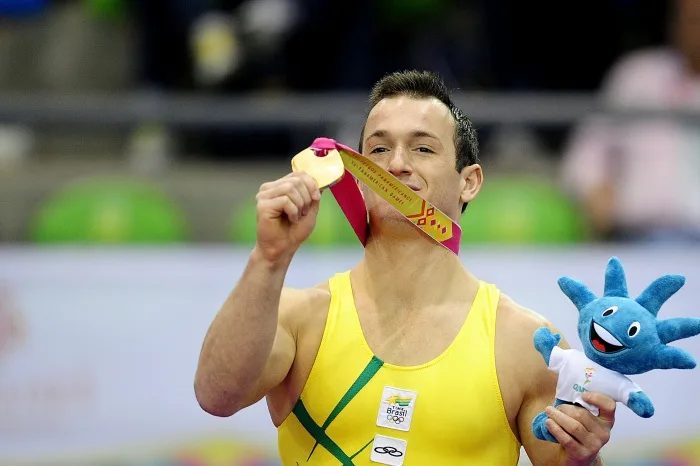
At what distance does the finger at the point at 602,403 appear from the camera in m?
2.72

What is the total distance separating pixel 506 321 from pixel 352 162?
0.67 m

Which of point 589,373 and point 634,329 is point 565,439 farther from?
point 634,329

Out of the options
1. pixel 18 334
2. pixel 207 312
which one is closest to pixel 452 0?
pixel 207 312

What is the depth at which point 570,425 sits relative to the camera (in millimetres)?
2744

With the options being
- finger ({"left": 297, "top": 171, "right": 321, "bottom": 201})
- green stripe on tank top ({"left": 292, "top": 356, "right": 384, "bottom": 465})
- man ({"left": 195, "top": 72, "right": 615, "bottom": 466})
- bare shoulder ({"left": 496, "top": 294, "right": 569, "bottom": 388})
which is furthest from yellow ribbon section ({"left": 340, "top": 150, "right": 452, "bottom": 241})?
green stripe on tank top ({"left": 292, "top": 356, "right": 384, "bottom": 465})

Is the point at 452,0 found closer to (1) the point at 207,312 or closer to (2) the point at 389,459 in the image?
(1) the point at 207,312

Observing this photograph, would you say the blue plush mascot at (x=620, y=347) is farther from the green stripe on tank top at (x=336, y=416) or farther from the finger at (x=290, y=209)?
the finger at (x=290, y=209)

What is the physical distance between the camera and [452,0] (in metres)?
8.28

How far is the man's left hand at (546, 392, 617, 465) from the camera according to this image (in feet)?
8.95

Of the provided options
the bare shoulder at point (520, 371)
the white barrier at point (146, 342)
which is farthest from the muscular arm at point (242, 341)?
the white barrier at point (146, 342)

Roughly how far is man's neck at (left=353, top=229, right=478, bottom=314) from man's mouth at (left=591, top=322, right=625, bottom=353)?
1.99 feet

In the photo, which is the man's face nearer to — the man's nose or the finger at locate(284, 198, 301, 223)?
the man's nose

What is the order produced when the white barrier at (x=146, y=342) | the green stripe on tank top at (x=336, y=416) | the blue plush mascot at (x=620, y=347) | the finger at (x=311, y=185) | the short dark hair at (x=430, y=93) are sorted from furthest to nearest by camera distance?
the white barrier at (x=146, y=342), the short dark hair at (x=430, y=93), the green stripe on tank top at (x=336, y=416), the finger at (x=311, y=185), the blue plush mascot at (x=620, y=347)

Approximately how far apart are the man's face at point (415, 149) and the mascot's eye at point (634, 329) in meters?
0.78
